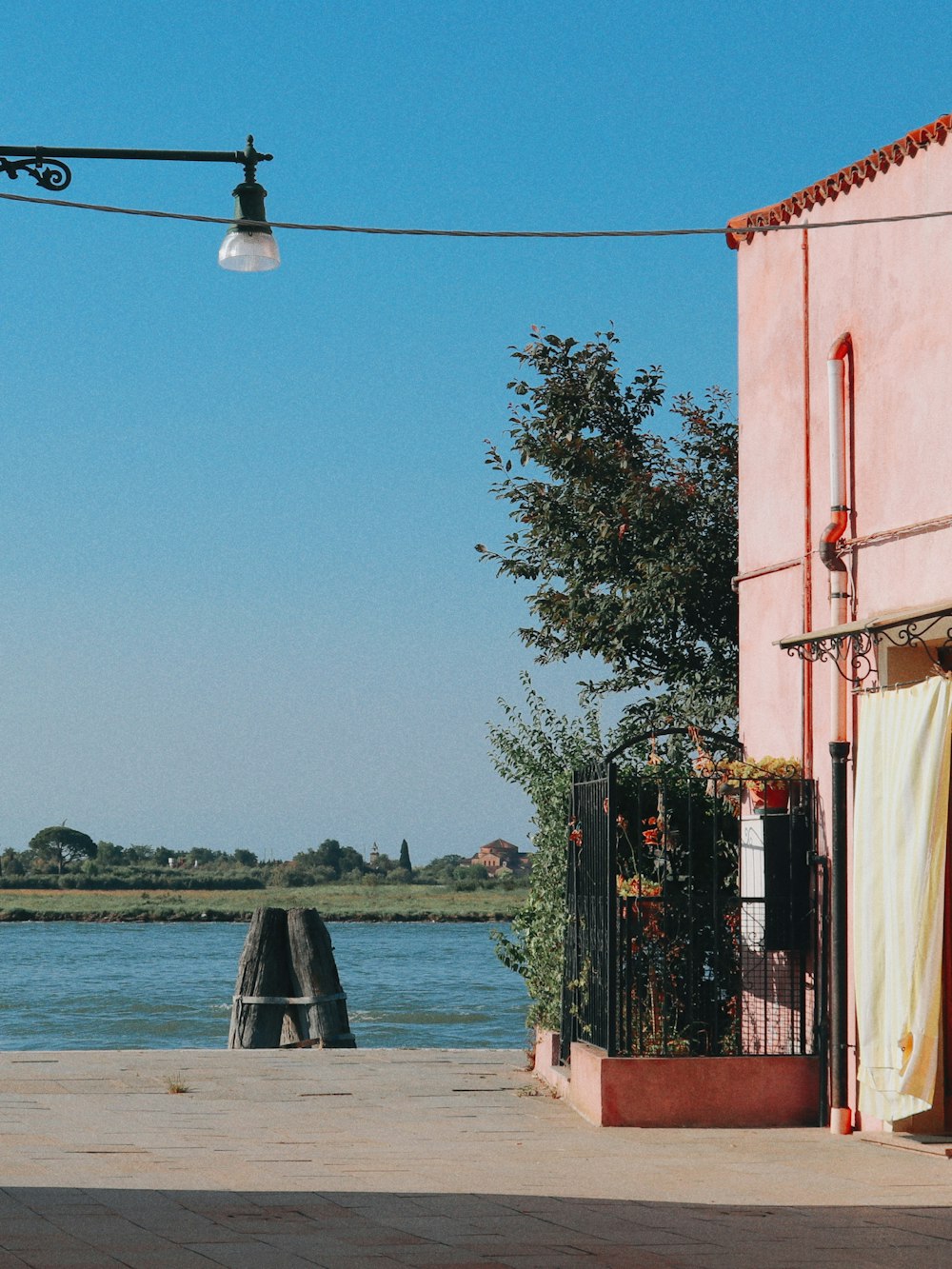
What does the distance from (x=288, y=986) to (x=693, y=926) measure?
8249mm

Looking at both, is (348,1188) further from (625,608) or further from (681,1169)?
(625,608)

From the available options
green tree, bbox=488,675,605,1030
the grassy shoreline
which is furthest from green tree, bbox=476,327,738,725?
the grassy shoreline

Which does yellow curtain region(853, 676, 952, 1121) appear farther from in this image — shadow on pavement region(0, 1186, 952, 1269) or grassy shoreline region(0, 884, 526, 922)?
grassy shoreline region(0, 884, 526, 922)

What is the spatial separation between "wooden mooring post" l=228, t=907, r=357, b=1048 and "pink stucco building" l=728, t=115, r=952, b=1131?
24.3 ft

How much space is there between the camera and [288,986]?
56.5ft

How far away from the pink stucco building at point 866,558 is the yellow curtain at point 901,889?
1 cm

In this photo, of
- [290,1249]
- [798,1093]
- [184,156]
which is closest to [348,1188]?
[290,1249]

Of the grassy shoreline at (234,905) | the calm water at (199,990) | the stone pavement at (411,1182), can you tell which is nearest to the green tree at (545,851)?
the stone pavement at (411,1182)

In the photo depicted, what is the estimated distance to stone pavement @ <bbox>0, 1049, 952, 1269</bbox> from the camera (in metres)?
6.11

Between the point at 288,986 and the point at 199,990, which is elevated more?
the point at 288,986

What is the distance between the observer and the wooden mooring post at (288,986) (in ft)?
54.9

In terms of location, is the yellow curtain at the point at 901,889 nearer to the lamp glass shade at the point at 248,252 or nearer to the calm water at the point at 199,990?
the lamp glass shade at the point at 248,252

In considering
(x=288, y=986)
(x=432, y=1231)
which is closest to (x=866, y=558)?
(x=432, y=1231)

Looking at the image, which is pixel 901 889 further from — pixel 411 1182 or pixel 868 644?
pixel 411 1182
